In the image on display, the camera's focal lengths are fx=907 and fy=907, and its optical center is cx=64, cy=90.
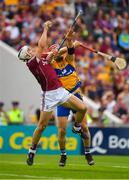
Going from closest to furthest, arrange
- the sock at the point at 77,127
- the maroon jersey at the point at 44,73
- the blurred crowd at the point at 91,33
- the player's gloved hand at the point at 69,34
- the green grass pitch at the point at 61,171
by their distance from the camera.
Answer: the green grass pitch at the point at 61,171 → the maroon jersey at the point at 44,73 → the player's gloved hand at the point at 69,34 → the sock at the point at 77,127 → the blurred crowd at the point at 91,33

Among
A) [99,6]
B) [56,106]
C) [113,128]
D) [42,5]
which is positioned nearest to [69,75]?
[56,106]

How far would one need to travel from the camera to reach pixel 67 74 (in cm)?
1834

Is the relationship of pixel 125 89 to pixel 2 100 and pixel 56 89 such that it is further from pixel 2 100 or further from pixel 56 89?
pixel 56 89

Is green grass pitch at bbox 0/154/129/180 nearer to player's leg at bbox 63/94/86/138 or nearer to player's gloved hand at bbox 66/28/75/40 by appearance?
player's leg at bbox 63/94/86/138

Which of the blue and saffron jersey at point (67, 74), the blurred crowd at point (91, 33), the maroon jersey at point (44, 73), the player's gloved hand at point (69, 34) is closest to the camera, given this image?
the maroon jersey at point (44, 73)

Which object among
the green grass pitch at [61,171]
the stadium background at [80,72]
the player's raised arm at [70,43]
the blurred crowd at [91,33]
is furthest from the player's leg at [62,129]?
the blurred crowd at [91,33]

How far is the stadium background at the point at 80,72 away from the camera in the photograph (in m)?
24.9

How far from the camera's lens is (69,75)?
18.4 m

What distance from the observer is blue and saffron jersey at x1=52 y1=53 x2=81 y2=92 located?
18266 mm

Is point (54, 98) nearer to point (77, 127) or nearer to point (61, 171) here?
point (77, 127)

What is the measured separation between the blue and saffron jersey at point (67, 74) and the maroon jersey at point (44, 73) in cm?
78

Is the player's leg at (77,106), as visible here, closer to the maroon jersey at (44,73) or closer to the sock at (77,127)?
the sock at (77,127)

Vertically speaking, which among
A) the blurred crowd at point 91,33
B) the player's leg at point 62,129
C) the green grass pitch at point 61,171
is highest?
the blurred crowd at point 91,33

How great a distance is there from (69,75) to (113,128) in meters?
6.74
